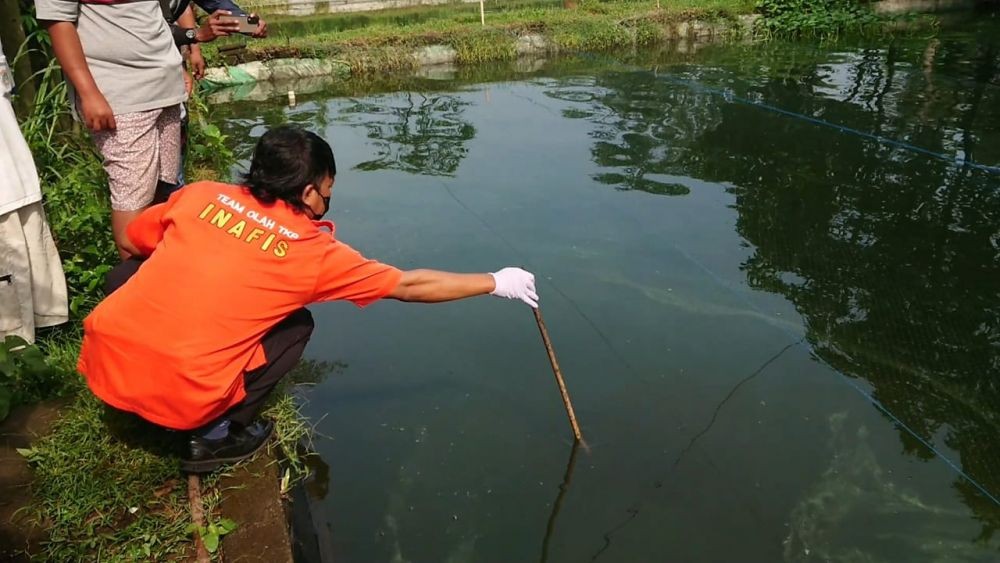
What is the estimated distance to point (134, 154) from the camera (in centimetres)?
280

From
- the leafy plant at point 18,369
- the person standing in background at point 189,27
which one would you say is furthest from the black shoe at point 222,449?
the person standing in background at point 189,27

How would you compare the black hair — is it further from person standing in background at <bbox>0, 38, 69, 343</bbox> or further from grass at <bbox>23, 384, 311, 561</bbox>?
person standing in background at <bbox>0, 38, 69, 343</bbox>

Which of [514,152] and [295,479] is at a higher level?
[514,152]

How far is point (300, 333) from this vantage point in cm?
229

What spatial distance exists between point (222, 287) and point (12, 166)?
45.5 inches

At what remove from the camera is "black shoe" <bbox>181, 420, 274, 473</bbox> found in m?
2.24

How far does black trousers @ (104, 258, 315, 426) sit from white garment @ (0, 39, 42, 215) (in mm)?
1099

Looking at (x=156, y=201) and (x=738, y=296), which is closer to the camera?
(x=156, y=201)

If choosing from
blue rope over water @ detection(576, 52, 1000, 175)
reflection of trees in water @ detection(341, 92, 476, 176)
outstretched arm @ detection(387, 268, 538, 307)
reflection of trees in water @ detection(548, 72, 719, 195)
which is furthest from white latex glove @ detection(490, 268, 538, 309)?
blue rope over water @ detection(576, 52, 1000, 175)

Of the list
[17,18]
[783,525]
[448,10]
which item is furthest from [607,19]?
[783,525]

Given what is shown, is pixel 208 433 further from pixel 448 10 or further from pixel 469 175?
pixel 448 10

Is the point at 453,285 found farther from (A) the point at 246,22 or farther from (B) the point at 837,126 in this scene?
(B) the point at 837,126

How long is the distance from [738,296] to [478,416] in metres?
1.55

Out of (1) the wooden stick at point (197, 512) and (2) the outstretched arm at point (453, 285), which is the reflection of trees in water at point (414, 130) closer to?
(2) the outstretched arm at point (453, 285)
